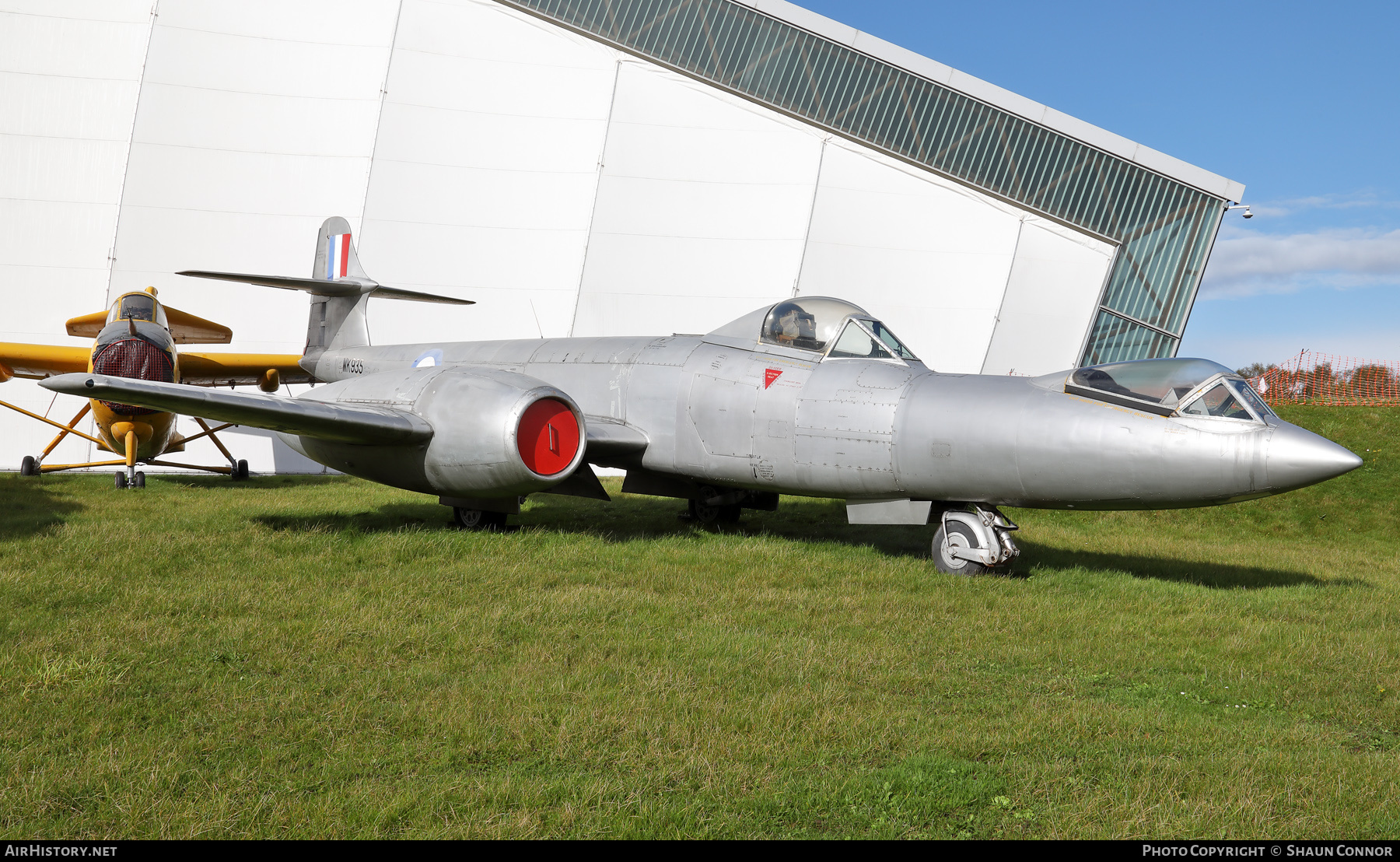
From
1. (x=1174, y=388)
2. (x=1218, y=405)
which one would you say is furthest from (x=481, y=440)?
(x=1218, y=405)

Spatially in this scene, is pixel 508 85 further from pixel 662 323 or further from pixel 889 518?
pixel 889 518

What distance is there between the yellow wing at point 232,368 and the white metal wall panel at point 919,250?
10204 millimetres

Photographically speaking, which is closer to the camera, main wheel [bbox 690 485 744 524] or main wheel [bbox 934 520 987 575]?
main wheel [bbox 934 520 987 575]

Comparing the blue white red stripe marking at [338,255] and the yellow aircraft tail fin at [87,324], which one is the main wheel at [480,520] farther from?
the yellow aircraft tail fin at [87,324]

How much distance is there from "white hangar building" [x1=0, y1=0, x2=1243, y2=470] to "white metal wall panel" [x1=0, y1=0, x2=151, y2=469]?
4 cm

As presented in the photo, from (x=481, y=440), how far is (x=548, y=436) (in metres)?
0.57

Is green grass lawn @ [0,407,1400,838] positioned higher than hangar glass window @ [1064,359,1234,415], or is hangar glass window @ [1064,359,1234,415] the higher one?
hangar glass window @ [1064,359,1234,415]

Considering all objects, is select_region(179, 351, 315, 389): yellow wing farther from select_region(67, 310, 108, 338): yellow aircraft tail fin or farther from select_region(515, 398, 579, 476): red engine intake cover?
select_region(515, 398, 579, 476): red engine intake cover

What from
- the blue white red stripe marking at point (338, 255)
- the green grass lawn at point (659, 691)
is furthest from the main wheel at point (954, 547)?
the blue white red stripe marking at point (338, 255)

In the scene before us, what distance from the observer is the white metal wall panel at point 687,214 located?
18359mm

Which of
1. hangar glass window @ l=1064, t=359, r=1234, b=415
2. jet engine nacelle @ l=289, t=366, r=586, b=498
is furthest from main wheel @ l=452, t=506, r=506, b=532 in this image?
hangar glass window @ l=1064, t=359, r=1234, b=415

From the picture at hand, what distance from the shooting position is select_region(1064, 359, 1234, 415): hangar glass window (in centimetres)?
634

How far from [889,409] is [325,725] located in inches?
192

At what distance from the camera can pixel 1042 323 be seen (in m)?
19.7
